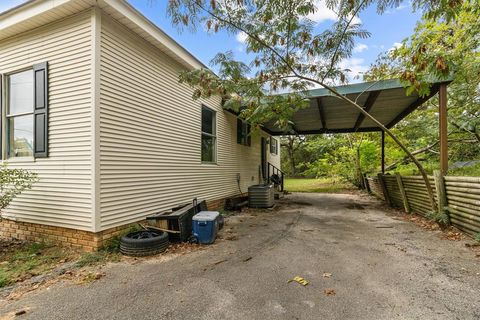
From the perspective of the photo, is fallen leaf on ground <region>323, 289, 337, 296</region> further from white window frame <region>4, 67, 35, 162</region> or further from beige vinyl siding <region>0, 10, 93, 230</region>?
white window frame <region>4, 67, 35, 162</region>

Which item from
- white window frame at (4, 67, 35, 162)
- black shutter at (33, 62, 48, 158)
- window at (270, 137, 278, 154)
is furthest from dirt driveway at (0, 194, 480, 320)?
window at (270, 137, 278, 154)

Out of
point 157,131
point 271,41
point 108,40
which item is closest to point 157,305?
point 157,131

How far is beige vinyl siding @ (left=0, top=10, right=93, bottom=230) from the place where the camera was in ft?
13.1

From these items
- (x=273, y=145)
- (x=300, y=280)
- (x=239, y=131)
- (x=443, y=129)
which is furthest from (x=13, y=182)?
(x=273, y=145)

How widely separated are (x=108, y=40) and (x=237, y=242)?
4.16 m

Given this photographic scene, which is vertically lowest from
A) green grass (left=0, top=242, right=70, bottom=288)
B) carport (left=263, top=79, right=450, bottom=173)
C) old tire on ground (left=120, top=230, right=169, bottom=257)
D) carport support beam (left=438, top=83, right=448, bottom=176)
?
green grass (left=0, top=242, right=70, bottom=288)

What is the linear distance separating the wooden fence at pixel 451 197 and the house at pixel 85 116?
224 inches

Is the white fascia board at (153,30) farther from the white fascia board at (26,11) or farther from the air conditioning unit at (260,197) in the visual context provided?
the air conditioning unit at (260,197)

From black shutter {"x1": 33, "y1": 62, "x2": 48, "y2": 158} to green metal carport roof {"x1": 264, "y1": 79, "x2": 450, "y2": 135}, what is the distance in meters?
5.66

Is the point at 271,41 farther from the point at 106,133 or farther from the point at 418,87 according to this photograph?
the point at 106,133

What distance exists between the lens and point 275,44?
4.74 meters

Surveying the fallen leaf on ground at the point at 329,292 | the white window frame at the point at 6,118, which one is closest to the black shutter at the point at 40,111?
the white window frame at the point at 6,118

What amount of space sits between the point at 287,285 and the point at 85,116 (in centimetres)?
388

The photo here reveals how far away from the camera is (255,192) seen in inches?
328
